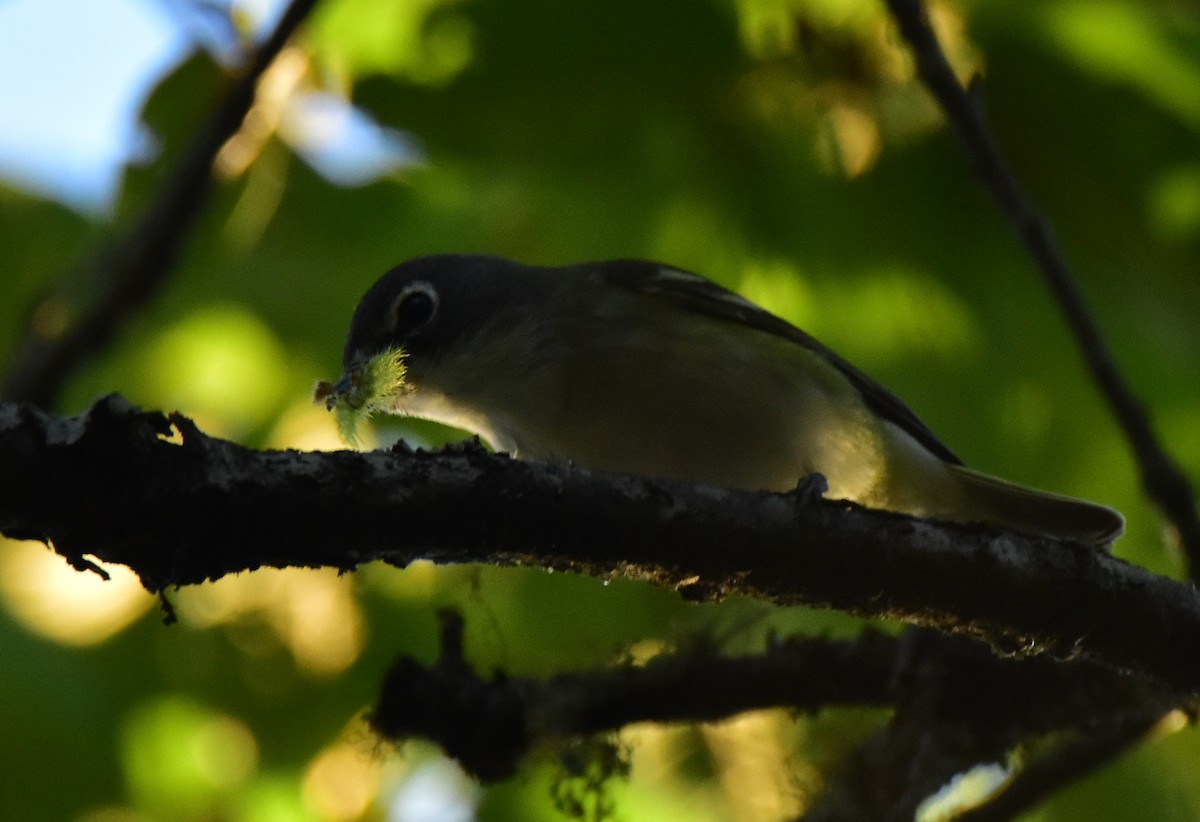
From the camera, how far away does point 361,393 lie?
462cm

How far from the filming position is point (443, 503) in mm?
2617

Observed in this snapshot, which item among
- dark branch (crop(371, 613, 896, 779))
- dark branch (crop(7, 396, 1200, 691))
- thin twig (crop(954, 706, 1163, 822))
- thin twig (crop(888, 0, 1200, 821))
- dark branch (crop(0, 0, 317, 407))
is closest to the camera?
dark branch (crop(7, 396, 1200, 691))

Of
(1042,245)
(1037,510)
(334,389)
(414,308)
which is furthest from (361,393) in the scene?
(1037,510)

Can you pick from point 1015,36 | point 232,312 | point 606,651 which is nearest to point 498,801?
point 606,651

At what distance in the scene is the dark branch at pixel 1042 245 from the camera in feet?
12.5

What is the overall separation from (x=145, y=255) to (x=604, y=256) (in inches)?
61.6

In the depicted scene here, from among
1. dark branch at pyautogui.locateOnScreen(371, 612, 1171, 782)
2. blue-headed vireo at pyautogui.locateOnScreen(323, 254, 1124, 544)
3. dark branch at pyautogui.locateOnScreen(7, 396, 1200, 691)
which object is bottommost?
dark branch at pyautogui.locateOnScreen(371, 612, 1171, 782)

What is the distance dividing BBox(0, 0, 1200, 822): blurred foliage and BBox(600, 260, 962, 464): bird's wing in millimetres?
75

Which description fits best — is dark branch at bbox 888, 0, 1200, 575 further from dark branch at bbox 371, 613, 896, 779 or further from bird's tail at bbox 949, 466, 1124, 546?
dark branch at bbox 371, 613, 896, 779

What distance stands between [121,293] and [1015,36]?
3.10 m

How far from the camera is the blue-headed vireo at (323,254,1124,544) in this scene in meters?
4.53

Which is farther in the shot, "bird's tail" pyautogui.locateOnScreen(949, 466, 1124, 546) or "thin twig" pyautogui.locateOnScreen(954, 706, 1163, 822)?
"bird's tail" pyautogui.locateOnScreen(949, 466, 1124, 546)

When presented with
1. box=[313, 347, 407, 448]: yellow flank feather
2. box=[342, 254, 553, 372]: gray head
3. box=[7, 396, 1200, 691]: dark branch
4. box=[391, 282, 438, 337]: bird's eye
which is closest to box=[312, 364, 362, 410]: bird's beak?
box=[313, 347, 407, 448]: yellow flank feather

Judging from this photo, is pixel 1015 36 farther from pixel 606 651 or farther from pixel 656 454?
pixel 606 651
